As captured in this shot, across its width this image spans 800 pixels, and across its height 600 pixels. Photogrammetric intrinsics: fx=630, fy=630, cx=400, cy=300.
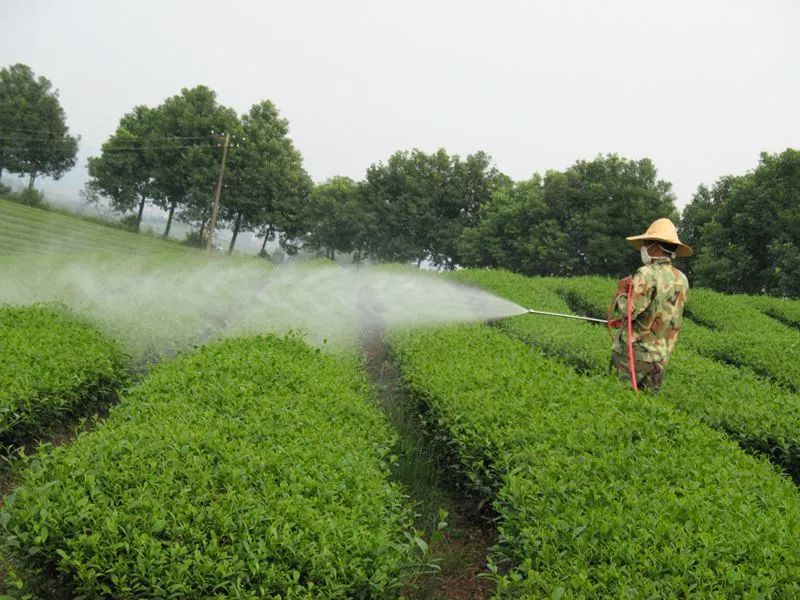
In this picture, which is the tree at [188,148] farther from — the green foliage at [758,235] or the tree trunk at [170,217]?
the green foliage at [758,235]

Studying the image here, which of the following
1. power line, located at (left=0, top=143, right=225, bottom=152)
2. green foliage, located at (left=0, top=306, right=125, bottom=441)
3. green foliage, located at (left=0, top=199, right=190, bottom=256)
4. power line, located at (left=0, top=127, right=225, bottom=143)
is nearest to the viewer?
green foliage, located at (left=0, top=306, right=125, bottom=441)

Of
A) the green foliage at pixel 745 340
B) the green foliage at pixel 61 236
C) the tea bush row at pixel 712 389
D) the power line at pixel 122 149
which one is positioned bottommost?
the green foliage at pixel 61 236

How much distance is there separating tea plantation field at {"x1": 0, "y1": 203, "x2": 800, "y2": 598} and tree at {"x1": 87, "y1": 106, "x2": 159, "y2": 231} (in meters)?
46.5

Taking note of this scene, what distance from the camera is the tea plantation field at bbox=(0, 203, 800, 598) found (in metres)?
3.06

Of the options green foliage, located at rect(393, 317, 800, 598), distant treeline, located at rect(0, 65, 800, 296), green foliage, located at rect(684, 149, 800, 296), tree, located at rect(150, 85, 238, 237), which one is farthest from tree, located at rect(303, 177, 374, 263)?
green foliage, located at rect(393, 317, 800, 598)

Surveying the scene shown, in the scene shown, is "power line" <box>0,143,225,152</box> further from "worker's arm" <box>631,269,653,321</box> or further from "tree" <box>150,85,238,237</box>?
"worker's arm" <box>631,269,653,321</box>

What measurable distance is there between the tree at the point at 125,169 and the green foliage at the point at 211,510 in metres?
49.4

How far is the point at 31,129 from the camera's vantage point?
47.7m

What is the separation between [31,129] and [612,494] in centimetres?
5458

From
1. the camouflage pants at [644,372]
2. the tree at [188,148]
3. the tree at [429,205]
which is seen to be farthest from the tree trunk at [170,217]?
the camouflage pants at [644,372]

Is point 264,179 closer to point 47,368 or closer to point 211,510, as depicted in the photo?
point 47,368

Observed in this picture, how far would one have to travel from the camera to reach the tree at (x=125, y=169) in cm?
4984

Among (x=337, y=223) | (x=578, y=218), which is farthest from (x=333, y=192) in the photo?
(x=578, y=218)

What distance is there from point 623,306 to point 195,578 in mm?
5270
